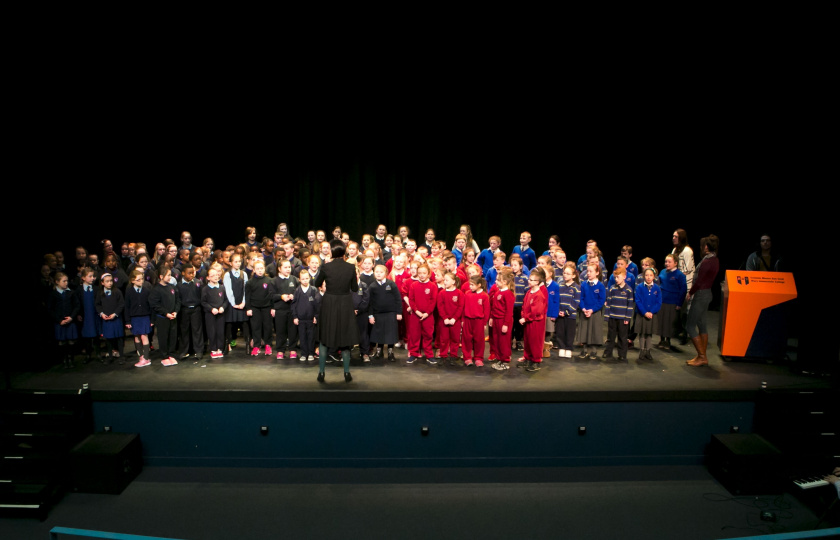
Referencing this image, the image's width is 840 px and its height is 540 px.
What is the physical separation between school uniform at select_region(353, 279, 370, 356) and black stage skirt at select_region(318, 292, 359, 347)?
63 cm

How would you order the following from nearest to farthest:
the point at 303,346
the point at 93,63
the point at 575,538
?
the point at 575,538, the point at 303,346, the point at 93,63

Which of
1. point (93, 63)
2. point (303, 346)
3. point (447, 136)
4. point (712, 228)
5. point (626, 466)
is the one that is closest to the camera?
point (626, 466)

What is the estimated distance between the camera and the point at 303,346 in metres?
6.11

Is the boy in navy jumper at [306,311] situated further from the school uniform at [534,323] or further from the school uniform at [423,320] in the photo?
the school uniform at [534,323]

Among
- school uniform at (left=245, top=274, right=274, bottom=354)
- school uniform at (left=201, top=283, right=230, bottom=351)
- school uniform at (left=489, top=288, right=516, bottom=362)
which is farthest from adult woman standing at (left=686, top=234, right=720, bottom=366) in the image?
school uniform at (left=201, top=283, right=230, bottom=351)

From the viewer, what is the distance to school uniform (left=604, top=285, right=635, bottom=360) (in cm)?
615

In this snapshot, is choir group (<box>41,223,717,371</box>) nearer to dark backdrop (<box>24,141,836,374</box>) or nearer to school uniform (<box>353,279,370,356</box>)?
school uniform (<box>353,279,370,356</box>)

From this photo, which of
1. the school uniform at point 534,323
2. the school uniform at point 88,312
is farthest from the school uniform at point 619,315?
the school uniform at point 88,312

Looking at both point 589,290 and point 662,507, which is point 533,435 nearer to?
point 662,507

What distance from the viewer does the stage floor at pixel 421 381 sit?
498 centimetres

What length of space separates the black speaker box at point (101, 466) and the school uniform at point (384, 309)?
2.76m

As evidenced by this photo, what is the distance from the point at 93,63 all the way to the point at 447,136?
6474mm

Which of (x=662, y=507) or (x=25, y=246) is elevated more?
(x=25, y=246)

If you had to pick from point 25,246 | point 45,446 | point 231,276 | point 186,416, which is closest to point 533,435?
point 186,416
